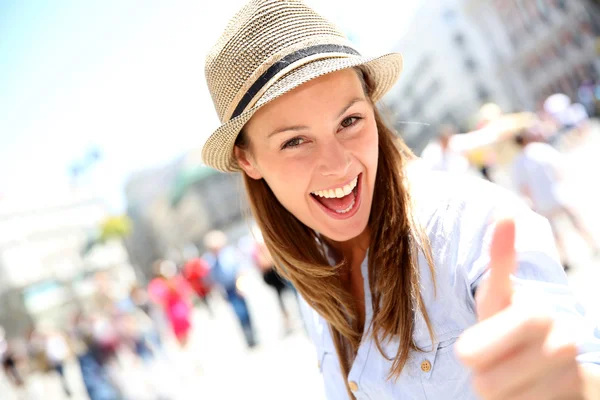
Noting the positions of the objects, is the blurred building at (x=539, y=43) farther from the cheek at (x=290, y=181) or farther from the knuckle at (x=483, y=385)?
the knuckle at (x=483, y=385)

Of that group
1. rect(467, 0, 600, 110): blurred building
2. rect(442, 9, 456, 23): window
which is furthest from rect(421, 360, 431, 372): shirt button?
rect(442, 9, 456, 23): window

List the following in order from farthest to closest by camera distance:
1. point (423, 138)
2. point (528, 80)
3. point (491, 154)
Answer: point (423, 138)
point (528, 80)
point (491, 154)

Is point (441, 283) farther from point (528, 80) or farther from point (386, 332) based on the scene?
point (528, 80)

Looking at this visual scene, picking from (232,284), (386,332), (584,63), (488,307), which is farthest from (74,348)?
(584,63)

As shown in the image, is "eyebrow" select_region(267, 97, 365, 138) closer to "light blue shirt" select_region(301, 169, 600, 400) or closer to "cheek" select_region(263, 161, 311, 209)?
"cheek" select_region(263, 161, 311, 209)

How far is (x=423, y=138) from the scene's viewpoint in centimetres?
4244

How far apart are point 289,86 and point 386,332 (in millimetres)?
706

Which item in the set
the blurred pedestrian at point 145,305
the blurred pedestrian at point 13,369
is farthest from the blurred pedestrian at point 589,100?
the blurred pedestrian at point 13,369

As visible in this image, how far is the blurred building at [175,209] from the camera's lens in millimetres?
45562

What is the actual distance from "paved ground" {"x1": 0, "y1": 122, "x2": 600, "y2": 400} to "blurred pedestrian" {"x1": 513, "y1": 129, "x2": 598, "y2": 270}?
210mm

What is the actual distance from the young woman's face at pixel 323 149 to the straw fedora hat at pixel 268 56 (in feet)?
0.17

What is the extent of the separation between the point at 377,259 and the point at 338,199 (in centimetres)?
22

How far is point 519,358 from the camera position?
0.71 m

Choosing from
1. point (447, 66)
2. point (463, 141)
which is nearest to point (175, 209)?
point (447, 66)
